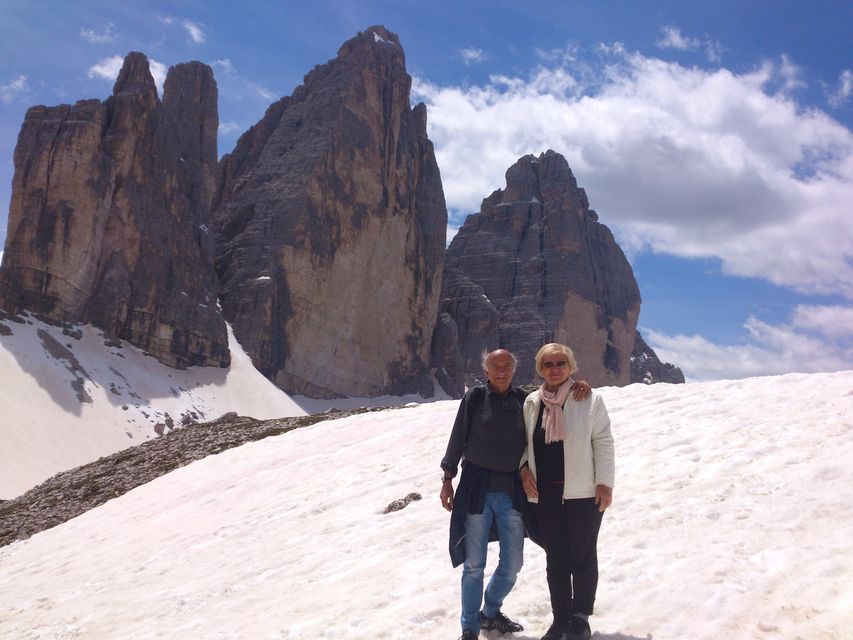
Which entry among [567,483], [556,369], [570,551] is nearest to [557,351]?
[556,369]

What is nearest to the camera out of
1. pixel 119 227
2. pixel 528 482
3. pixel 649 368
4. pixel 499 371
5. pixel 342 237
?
pixel 528 482

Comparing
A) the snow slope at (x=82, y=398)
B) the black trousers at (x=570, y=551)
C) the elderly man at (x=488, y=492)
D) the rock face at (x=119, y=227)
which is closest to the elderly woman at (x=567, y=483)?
the black trousers at (x=570, y=551)

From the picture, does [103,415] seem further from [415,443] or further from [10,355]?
[415,443]

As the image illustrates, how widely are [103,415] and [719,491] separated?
43.3m

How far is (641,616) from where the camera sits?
527cm

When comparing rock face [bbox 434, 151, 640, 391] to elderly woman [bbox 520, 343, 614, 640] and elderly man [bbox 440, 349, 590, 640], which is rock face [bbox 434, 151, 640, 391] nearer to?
elderly man [bbox 440, 349, 590, 640]

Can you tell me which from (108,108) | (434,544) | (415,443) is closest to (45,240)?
(108,108)

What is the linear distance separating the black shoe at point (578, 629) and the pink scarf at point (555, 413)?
3.99 feet

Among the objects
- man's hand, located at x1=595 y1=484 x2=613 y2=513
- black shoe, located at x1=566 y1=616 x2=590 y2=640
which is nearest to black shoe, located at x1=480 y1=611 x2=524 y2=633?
black shoe, located at x1=566 y1=616 x2=590 y2=640

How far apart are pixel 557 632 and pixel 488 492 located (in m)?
1.06

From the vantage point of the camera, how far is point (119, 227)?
53.9m

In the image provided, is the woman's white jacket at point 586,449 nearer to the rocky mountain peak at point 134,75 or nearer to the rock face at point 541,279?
the rocky mountain peak at point 134,75

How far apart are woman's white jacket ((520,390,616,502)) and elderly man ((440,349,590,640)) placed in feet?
0.39

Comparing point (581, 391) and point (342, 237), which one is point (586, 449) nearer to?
point (581, 391)
